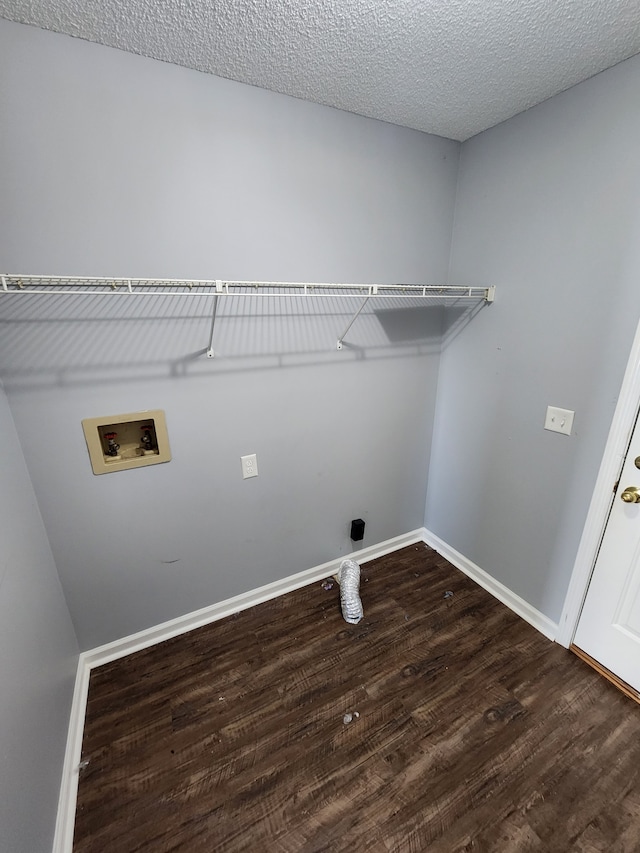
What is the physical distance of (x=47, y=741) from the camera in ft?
3.60

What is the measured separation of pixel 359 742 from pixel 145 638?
42.0 inches

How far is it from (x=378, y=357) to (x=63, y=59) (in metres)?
1.56

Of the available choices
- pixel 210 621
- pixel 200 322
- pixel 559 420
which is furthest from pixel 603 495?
pixel 210 621

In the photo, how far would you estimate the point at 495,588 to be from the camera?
204 centimetres

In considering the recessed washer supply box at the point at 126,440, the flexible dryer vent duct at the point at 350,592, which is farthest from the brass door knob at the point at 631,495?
the recessed washer supply box at the point at 126,440

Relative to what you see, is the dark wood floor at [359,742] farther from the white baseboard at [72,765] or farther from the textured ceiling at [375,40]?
the textured ceiling at [375,40]

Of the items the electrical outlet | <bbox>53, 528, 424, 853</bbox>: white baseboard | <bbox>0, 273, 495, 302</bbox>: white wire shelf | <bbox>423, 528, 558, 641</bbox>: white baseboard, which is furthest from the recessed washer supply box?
<bbox>423, 528, 558, 641</bbox>: white baseboard

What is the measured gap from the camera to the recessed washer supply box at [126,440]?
1396 millimetres

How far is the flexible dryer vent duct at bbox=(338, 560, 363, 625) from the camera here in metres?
1.88

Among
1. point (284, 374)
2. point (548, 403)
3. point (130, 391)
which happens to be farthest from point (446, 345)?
point (130, 391)

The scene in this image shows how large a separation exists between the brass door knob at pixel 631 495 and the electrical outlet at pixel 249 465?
5.08 ft

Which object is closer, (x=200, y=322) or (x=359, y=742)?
(x=359, y=742)

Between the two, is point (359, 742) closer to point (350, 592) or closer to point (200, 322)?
point (350, 592)

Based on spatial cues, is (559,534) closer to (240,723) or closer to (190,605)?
(240,723)
